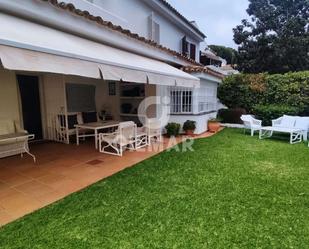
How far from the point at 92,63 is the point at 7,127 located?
6.85 metres

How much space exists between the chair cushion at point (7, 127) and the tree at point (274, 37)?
1153 inches

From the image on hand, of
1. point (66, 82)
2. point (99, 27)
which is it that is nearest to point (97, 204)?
point (99, 27)

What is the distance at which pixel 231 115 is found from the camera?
23.0 meters

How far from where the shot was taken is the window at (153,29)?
1936 centimetres

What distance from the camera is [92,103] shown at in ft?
57.8

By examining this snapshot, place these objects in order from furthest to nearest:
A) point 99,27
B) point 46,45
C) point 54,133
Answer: point 54,133 < point 99,27 < point 46,45

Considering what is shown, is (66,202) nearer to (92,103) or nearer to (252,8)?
(92,103)

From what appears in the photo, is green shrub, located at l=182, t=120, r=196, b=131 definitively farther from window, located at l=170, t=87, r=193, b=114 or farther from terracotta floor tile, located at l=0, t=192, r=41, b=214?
terracotta floor tile, located at l=0, t=192, r=41, b=214

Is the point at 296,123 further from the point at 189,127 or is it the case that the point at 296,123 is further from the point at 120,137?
the point at 120,137

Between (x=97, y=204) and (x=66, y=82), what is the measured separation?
11.1 m

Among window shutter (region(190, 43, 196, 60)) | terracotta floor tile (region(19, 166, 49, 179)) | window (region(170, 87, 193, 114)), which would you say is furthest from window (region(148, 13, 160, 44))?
terracotta floor tile (region(19, 166, 49, 179))

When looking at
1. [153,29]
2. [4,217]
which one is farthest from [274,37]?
[4,217]

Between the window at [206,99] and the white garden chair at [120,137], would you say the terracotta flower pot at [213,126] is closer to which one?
the window at [206,99]

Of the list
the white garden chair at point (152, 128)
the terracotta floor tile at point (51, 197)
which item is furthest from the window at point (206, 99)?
the terracotta floor tile at point (51, 197)
